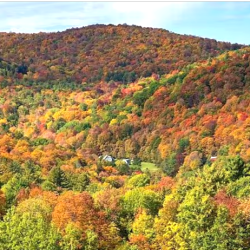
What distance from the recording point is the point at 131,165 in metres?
111

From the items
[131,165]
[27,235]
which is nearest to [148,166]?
[131,165]

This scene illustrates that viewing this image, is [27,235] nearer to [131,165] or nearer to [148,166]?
[131,165]

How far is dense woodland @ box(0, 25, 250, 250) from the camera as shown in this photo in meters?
33.9

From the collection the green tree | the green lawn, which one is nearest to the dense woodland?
the green tree

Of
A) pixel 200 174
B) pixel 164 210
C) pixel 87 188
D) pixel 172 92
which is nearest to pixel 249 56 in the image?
pixel 172 92

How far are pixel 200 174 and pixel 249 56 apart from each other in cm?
9967

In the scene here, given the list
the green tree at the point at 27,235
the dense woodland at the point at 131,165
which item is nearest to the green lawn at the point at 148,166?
the dense woodland at the point at 131,165

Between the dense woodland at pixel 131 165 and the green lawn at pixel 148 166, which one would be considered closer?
Answer: the dense woodland at pixel 131 165

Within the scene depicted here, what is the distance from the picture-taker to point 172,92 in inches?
5551

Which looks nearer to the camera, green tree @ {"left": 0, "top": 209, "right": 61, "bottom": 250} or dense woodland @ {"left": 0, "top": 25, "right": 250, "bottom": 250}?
green tree @ {"left": 0, "top": 209, "right": 61, "bottom": 250}

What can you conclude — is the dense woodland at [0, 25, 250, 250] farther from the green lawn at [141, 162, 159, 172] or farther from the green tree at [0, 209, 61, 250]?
the green lawn at [141, 162, 159, 172]

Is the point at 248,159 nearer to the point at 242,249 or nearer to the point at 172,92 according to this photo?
the point at 242,249

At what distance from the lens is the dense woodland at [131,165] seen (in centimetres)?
3391

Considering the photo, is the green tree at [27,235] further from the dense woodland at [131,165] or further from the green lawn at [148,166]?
the green lawn at [148,166]
